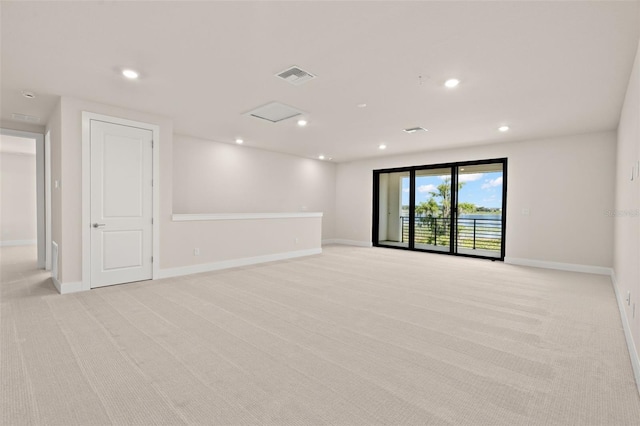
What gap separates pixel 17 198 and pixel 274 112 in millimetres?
8989

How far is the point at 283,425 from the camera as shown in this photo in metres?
1.59

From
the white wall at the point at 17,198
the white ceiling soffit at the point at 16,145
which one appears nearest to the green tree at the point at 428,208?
the white ceiling soffit at the point at 16,145

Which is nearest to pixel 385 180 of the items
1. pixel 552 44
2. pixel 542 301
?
pixel 542 301

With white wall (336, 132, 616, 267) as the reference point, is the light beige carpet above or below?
below

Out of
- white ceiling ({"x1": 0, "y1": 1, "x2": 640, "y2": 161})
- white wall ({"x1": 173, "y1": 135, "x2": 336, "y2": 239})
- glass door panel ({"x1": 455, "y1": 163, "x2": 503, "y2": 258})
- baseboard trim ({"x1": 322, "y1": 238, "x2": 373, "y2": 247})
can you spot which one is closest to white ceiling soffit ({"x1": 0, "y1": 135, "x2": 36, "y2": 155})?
white ceiling ({"x1": 0, "y1": 1, "x2": 640, "y2": 161})

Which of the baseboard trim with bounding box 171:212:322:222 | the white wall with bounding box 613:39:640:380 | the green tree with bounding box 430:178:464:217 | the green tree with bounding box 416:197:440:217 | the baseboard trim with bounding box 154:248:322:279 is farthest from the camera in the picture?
the green tree with bounding box 416:197:440:217

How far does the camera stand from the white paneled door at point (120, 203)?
4281 mm

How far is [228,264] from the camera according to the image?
18.8 feet

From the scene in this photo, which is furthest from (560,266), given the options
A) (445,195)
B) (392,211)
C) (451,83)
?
(451,83)

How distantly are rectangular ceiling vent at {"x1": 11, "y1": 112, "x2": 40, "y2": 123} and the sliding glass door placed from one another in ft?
24.5

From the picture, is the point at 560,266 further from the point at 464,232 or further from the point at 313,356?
the point at 313,356

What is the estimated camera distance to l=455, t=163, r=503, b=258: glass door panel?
7.29 m

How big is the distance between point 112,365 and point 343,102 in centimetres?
375

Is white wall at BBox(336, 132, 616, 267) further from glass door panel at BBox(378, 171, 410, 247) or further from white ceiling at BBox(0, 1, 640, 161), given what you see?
glass door panel at BBox(378, 171, 410, 247)
